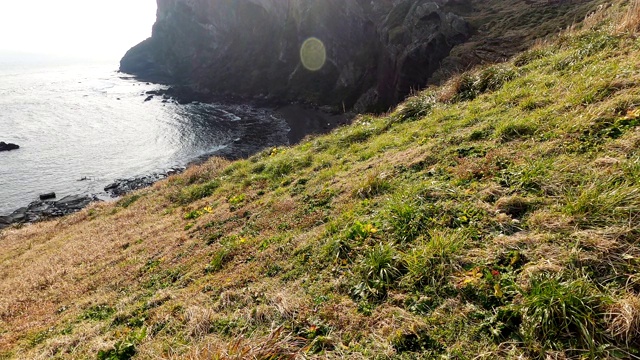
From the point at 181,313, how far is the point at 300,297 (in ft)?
8.56

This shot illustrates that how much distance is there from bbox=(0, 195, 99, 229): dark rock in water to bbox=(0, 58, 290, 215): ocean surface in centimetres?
174

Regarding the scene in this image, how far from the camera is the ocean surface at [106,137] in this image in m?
41.3

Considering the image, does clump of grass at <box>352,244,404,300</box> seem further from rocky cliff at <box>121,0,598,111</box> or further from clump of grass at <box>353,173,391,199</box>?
rocky cliff at <box>121,0,598,111</box>

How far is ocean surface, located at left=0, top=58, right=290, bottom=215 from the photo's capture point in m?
41.3

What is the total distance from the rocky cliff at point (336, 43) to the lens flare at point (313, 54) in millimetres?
271

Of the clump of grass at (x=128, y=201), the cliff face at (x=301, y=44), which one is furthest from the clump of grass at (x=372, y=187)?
the cliff face at (x=301, y=44)

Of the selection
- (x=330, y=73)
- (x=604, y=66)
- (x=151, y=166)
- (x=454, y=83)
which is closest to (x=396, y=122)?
(x=454, y=83)

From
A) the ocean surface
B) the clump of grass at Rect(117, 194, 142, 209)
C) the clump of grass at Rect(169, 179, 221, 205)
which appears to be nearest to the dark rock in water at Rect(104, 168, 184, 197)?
the ocean surface

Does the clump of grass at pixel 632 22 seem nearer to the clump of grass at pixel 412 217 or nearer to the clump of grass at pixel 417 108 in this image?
the clump of grass at pixel 417 108

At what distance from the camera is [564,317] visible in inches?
146

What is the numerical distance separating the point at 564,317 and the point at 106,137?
2607 inches

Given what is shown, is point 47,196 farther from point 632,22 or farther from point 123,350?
point 632,22

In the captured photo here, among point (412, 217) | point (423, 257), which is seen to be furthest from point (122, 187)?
point (423, 257)

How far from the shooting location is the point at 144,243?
12.9 meters
